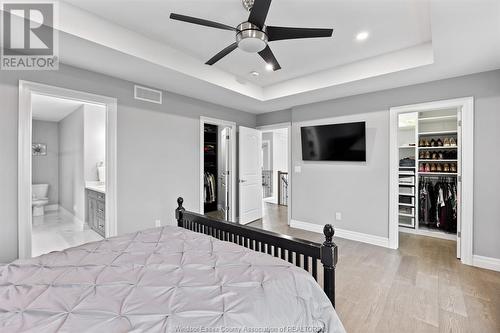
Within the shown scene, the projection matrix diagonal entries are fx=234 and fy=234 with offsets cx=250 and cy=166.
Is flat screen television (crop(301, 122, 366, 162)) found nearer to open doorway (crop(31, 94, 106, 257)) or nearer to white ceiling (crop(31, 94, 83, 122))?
open doorway (crop(31, 94, 106, 257))

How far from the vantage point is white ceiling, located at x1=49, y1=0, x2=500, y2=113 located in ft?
6.75

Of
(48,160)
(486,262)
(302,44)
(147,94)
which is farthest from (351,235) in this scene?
(48,160)

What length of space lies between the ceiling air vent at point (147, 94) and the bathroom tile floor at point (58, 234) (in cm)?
258

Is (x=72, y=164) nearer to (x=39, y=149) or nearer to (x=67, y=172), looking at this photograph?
(x=67, y=172)

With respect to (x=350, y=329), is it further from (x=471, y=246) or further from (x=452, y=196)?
(x=452, y=196)

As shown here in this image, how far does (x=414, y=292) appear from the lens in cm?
237

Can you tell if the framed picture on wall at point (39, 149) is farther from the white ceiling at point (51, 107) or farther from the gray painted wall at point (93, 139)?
the gray painted wall at point (93, 139)

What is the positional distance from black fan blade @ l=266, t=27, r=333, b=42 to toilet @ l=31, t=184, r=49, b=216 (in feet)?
21.5

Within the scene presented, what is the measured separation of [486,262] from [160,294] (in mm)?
3864

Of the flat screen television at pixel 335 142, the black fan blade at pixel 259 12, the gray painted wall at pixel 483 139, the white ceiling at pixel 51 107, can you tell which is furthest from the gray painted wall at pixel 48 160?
the gray painted wall at pixel 483 139

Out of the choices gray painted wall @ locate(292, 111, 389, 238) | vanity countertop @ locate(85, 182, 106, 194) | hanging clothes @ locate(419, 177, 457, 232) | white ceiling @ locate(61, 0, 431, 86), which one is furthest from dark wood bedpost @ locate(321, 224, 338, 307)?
vanity countertop @ locate(85, 182, 106, 194)

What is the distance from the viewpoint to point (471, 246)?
9.85 feet

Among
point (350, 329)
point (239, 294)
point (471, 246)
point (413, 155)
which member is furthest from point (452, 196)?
point (239, 294)

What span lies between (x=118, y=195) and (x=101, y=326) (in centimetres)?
255
